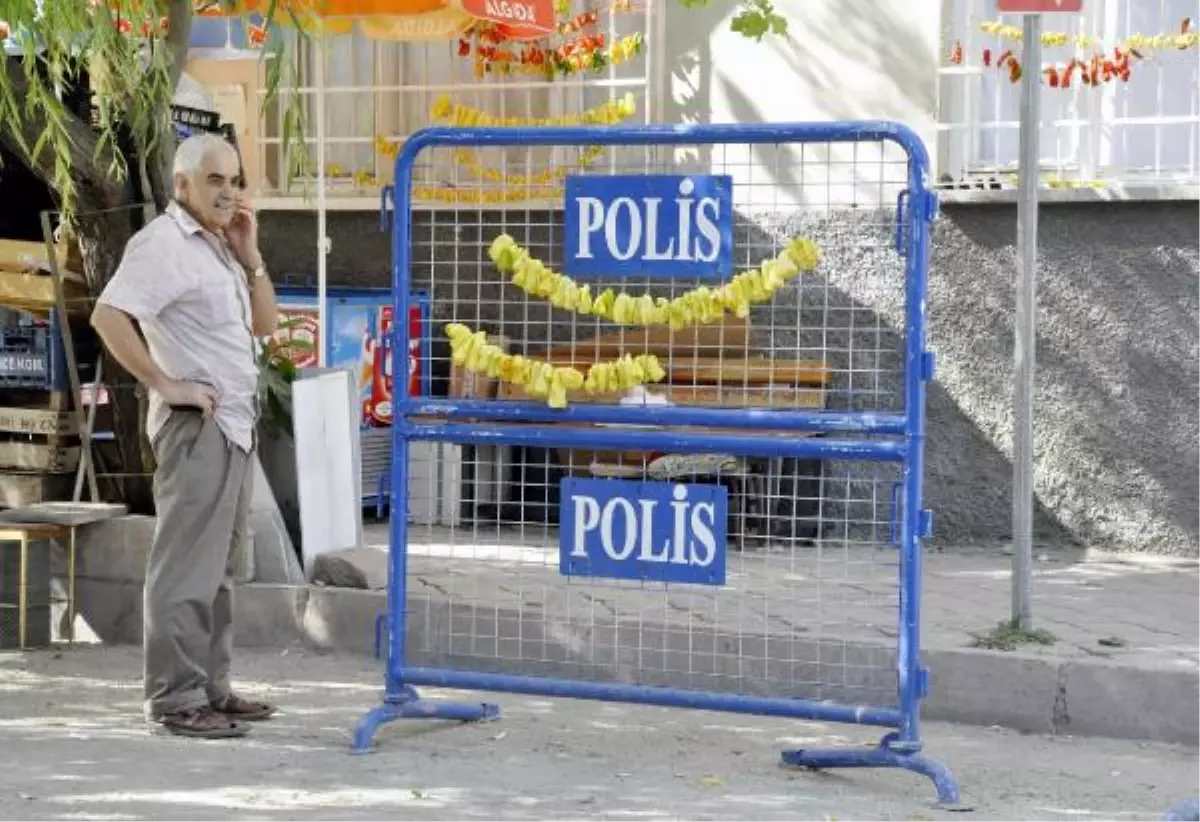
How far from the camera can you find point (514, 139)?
6.24 m

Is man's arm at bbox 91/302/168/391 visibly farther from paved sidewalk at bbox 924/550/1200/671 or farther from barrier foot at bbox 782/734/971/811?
paved sidewalk at bbox 924/550/1200/671

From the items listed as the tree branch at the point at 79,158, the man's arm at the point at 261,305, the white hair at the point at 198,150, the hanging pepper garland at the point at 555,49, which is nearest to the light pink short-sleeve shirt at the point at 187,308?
the white hair at the point at 198,150

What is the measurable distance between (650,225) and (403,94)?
554 centimetres

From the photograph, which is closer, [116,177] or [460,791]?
[460,791]

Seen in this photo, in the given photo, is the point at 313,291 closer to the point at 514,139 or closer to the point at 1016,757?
the point at 514,139

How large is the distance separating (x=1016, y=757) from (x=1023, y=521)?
1088mm

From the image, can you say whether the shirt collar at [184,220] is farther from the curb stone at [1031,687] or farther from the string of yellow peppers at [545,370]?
the curb stone at [1031,687]

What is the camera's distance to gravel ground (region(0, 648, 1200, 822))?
18.3ft

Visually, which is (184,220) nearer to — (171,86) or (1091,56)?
(171,86)

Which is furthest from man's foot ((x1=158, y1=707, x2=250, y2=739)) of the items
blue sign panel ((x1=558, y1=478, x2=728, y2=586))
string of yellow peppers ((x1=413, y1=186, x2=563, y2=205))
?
string of yellow peppers ((x1=413, y1=186, x2=563, y2=205))

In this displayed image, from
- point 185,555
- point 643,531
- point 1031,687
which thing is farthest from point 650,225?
point 1031,687

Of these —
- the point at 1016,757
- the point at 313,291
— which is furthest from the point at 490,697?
the point at 313,291

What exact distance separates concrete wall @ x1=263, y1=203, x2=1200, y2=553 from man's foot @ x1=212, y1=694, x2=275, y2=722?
4.29 meters

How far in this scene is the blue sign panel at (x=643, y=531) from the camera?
6.01 meters
